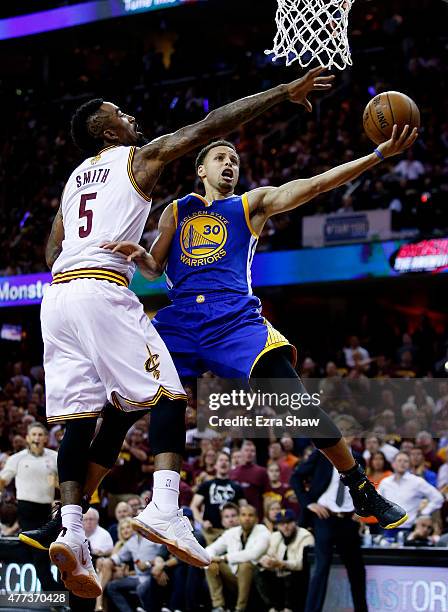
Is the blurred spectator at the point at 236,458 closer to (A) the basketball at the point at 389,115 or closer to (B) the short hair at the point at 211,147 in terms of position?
(B) the short hair at the point at 211,147

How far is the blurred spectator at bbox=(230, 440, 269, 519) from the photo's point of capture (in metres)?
11.0

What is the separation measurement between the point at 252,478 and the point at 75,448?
5685 mm

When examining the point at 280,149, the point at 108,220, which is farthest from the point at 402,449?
the point at 280,149

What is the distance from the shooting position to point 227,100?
2009 centimetres

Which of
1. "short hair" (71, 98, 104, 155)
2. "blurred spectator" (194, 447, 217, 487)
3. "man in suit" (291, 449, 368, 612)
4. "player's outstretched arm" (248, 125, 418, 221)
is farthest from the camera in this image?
"blurred spectator" (194, 447, 217, 487)

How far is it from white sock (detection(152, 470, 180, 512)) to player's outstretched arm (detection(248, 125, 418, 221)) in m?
1.54

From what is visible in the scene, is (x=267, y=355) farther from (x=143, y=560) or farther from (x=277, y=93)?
(x=143, y=560)

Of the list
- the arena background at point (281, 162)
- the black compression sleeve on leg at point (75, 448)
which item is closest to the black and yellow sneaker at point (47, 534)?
the black compression sleeve on leg at point (75, 448)

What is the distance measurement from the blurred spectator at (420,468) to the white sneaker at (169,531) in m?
5.26

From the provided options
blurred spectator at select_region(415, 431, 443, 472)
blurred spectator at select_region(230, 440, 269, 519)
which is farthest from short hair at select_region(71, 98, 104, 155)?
blurred spectator at select_region(415, 431, 443, 472)

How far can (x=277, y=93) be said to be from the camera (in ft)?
18.4

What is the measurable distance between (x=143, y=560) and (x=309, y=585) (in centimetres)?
173

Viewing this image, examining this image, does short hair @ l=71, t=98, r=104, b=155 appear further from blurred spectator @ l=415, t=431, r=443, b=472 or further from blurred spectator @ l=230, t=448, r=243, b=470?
blurred spectator @ l=415, t=431, r=443, b=472

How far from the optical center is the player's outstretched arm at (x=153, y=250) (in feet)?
18.4
